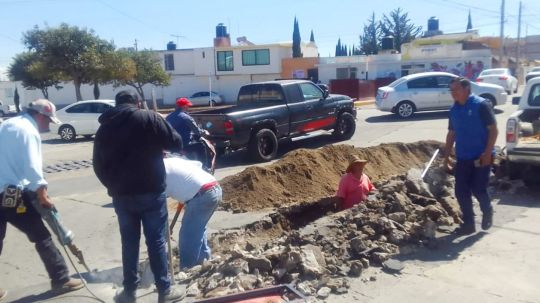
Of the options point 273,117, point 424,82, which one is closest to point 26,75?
point 424,82

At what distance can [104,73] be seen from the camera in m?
37.1

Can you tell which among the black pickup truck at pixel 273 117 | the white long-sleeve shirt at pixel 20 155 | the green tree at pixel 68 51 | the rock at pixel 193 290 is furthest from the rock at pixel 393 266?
the green tree at pixel 68 51

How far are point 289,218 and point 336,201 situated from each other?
0.77 metres

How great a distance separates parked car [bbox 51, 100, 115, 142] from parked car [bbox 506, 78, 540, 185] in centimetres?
1604

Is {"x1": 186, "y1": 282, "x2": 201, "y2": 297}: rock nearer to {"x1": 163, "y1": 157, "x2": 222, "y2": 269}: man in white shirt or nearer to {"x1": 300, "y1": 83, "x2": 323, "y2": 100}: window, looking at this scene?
{"x1": 163, "y1": 157, "x2": 222, "y2": 269}: man in white shirt

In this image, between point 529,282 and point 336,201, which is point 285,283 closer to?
point 529,282

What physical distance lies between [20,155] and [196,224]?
5.54 ft

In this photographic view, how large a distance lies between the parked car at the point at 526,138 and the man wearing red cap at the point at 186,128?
15.8 feet

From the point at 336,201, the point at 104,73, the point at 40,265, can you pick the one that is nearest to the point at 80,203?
the point at 40,265

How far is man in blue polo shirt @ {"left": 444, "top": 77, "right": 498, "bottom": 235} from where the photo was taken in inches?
246

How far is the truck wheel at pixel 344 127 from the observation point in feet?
53.0

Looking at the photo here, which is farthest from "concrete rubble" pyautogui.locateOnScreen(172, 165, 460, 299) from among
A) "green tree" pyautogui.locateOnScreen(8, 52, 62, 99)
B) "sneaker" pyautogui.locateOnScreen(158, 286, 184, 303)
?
"green tree" pyautogui.locateOnScreen(8, 52, 62, 99)

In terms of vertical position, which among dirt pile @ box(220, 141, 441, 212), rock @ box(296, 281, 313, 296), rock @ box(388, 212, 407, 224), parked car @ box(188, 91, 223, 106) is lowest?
parked car @ box(188, 91, 223, 106)

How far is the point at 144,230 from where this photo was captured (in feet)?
15.1
